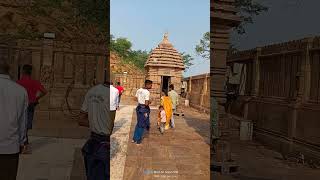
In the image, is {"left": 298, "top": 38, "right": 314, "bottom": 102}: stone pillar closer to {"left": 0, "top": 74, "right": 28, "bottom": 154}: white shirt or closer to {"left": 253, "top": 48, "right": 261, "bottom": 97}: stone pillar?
{"left": 253, "top": 48, "right": 261, "bottom": 97}: stone pillar

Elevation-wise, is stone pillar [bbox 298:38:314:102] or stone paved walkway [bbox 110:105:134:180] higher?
stone pillar [bbox 298:38:314:102]

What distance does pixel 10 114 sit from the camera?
120 inches

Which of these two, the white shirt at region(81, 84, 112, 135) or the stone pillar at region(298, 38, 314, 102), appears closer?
the white shirt at region(81, 84, 112, 135)

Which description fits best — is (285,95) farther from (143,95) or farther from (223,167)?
(223,167)

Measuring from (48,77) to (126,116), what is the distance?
143 inches

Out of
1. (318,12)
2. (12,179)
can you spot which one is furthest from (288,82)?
(318,12)

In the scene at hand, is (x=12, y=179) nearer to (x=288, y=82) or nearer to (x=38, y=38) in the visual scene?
(x=288, y=82)

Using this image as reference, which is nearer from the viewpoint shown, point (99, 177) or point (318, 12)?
point (99, 177)

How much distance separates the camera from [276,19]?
3278 centimetres

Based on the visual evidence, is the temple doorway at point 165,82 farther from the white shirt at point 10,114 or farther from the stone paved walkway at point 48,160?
the white shirt at point 10,114

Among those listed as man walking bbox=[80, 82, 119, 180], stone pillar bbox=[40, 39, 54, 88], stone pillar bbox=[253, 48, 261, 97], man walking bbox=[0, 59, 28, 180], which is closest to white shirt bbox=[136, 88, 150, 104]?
man walking bbox=[80, 82, 119, 180]

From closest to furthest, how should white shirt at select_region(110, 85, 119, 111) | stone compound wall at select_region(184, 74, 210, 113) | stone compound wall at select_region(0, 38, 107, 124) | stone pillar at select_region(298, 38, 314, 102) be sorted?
1. white shirt at select_region(110, 85, 119, 111)
2. stone pillar at select_region(298, 38, 314, 102)
3. stone compound wall at select_region(0, 38, 107, 124)
4. stone compound wall at select_region(184, 74, 210, 113)

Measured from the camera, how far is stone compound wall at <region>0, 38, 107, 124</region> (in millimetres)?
11516

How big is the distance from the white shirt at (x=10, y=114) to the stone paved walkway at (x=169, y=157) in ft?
7.04
